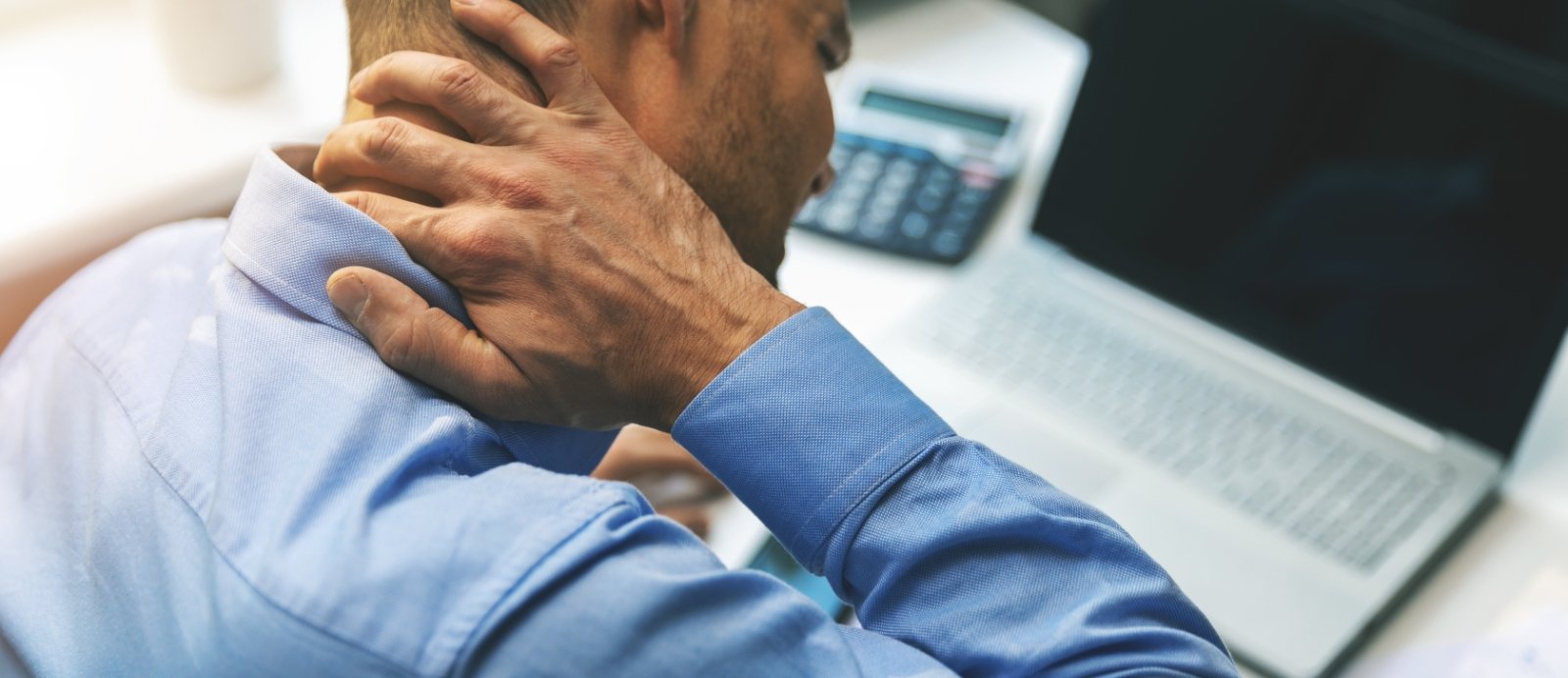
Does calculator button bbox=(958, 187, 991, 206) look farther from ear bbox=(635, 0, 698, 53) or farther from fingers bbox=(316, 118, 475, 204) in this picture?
fingers bbox=(316, 118, 475, 204)


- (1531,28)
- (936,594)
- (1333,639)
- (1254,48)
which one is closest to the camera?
(936,594)

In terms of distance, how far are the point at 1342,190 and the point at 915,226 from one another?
391 millimetres

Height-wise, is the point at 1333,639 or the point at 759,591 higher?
the point at 759,591

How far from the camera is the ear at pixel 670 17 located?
76 centimetres

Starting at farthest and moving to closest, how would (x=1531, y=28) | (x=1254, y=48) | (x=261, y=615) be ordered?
(x=1531, y=28) → (x=1254, y=48) → (x=261, y=615)

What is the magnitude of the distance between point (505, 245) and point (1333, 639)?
0.63 metres

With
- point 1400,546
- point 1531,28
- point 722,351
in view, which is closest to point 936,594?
point 722,351

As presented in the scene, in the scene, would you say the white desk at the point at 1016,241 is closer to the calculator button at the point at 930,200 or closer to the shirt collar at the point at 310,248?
the calculator button at the point at 930,200

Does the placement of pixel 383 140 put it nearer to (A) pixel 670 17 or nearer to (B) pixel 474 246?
(B) pixel 474 246

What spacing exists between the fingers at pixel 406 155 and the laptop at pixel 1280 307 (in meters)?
0.55

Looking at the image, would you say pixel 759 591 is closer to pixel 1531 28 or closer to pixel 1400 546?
pixel 1400 546

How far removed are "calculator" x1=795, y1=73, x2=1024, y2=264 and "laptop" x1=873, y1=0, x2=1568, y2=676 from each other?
2.4 inches

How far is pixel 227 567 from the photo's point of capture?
60 centimetres

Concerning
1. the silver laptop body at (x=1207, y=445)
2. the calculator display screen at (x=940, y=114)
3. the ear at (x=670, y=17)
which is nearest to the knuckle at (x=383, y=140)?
the ear at (x=670, y=17)
